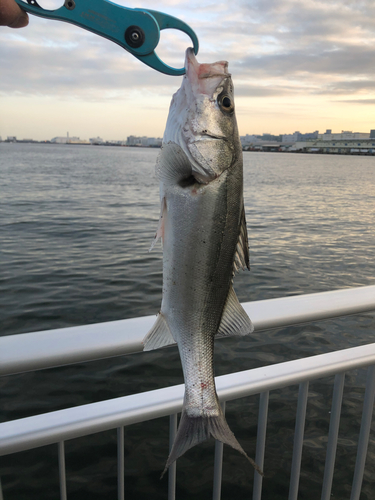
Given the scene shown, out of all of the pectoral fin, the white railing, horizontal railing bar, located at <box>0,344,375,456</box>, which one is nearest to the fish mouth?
the pectoral fin

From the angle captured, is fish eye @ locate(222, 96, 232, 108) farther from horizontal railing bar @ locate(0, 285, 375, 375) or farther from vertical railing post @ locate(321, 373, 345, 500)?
vertical railing post @ locate(321, 373, 345, 500)

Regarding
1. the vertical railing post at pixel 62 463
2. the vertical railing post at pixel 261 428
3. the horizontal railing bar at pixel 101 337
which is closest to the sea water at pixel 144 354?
the horizontal railing bar at pixel 101 337

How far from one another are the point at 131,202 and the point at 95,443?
25.0m

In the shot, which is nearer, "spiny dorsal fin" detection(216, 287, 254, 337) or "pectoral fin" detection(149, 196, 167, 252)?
"pectoral fin" detection(149, 196, 167, 252)

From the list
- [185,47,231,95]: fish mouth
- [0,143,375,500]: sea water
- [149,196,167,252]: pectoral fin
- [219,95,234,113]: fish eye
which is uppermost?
[185,47,231,95]: fish mouth

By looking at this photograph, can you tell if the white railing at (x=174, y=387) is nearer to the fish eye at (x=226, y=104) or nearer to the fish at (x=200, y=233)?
the fish at (x=200, y=233)

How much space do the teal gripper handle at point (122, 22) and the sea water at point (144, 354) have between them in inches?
55.1

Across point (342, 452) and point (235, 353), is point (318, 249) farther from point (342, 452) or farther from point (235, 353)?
point (342, 452)

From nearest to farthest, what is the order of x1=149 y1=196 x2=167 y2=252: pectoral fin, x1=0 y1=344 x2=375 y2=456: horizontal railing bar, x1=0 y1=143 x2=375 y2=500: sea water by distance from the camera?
x1=149 y1=196 x2=167 y2=252: pectoral fin, x1=0 y1=344 x2=375 y2=456: horizontal railing bar, x1=0 y1=143 x2=375 y2=500: sea water

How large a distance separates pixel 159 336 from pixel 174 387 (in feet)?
3.51

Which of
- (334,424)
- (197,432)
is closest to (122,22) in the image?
(197,432)

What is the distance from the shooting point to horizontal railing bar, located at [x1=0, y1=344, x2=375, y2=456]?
1669mm

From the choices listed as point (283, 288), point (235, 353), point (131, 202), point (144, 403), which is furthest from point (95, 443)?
point (131, 202)

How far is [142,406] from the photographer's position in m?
1.84
